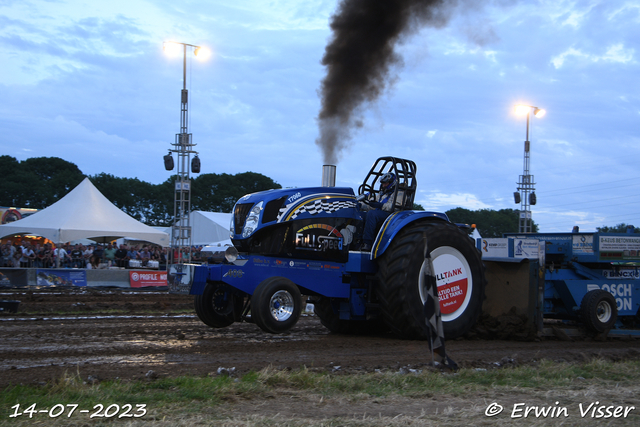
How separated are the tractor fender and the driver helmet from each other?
0.50 m

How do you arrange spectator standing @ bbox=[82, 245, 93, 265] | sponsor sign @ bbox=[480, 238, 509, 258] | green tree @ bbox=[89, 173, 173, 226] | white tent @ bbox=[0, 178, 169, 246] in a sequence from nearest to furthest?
sponsor sign @ bbox=[480, 238, 509, 258] → white tent @ bbox=[0, 178, 169, 246] → spectator standing @ bbox=[82, 245, 93, 265] → green tree @ bbox=[89, 173, 173, 226]

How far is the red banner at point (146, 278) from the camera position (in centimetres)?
2145

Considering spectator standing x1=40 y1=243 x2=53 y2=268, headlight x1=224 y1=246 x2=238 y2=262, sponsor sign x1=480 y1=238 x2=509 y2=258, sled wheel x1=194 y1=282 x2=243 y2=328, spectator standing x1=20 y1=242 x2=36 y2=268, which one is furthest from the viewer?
spectator standing x1=40 y1=243 x2=53 y2=268

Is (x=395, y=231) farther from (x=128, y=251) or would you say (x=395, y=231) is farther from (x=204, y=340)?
(x=128, y=251)

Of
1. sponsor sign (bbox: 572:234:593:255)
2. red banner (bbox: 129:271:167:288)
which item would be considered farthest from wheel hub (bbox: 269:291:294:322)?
red banner (bbox: 129:271:167:288)

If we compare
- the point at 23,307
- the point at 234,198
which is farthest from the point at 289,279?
the point at 234,198

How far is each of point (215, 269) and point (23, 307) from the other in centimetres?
721

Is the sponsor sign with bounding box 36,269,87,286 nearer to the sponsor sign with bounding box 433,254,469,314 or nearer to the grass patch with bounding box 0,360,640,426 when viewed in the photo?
the sponsor sign with bounding box 433,254,469,314

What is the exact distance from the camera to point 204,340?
25.9ft

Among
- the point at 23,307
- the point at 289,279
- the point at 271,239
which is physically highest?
the point at 271,239

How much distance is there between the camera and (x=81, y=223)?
22.4 meters

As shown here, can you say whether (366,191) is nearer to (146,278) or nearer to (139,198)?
(146,278)

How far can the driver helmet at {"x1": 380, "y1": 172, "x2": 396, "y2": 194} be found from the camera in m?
8.96

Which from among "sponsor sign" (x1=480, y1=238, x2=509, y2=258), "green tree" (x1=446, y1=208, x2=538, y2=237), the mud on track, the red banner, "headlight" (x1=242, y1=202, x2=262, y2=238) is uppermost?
"green tree" (x1=446, y1=208, x2=538, y2=237)
